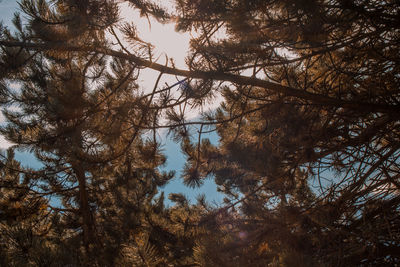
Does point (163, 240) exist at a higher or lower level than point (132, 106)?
lower

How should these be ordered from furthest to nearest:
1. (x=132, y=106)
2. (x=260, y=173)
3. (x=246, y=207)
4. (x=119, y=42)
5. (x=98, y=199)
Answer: (x=98, y=199) → (x=246, y=207) → (x=260, y=173) → (x=132, y=106) → (x=119, y=42)

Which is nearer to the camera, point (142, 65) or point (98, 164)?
point (142, 65)

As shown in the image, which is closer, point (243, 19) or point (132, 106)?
point (243, 19)

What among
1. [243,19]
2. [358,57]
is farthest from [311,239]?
[243,19]

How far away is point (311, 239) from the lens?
211 cm

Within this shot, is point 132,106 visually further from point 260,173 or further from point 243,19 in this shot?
point 260,173

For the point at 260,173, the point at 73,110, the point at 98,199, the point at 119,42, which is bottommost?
the point at 260,173

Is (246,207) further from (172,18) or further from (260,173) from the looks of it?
(172,18)

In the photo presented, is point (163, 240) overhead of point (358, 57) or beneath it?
beneath

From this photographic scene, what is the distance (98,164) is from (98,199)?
3328 millimetres

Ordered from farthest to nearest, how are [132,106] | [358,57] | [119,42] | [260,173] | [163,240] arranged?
[163,240], [260,173], [358,57], [132,106], [119,42]

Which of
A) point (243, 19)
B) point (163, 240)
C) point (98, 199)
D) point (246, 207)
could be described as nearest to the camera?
point (243, 19)

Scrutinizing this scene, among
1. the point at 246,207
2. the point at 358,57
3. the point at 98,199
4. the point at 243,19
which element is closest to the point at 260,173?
the point at 246,207

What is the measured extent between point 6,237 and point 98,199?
409cm
